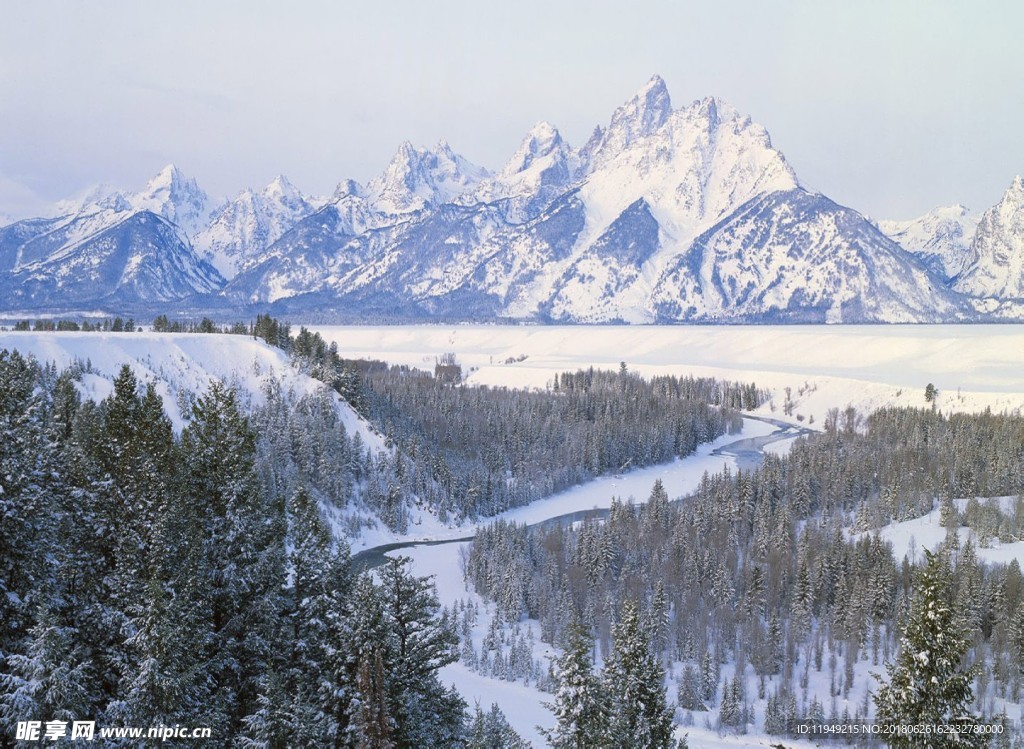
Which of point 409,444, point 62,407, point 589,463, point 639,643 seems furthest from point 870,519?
point 62,407

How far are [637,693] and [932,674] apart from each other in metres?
9.29

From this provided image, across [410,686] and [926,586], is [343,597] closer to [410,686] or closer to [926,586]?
[410,686]

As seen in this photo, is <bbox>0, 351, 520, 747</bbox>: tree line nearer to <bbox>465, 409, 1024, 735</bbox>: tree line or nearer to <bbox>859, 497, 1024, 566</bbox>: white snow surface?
<bbox>465, 409, 1024, 735</bbox>: tree line

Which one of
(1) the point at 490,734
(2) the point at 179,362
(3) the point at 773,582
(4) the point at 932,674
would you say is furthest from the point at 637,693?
(2) the point at 179,362

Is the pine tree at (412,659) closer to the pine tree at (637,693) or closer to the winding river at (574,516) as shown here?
the pine tree at (637,693)

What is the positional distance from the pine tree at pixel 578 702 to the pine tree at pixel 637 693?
2.48ft

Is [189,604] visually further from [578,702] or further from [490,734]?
[490,734]

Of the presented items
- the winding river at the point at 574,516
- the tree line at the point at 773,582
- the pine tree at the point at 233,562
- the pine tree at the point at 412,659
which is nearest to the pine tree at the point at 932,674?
the pine tree at the point at 412,659

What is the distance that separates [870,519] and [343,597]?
102985mm

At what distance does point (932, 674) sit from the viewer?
70.6ft

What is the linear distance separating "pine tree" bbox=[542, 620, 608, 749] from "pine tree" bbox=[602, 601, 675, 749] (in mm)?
755

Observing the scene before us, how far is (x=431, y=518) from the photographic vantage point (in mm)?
129500

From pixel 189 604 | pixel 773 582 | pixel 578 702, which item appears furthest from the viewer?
pixel 773 582

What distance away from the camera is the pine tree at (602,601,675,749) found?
2559 cm
